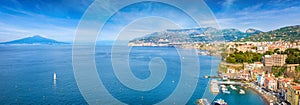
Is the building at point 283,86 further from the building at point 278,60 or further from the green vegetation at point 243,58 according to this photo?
the green vegetation at point 243,58

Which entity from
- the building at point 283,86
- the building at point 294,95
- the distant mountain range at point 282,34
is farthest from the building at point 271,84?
the distant mountain range at point 282,34

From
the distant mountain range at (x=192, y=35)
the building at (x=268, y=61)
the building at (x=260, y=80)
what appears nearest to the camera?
the distant mountain range at (x=192, y=35)

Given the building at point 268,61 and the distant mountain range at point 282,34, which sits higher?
the distant mountain range at point 282,34

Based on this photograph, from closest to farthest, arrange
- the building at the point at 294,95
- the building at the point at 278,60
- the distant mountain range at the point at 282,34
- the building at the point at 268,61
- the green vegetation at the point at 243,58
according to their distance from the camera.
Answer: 1. the building at the point at 294,95
2. the building at the point at 278,60
3. the building at the point at 268,61
4. the green vegetation at the point at 243,58
5. the distant mountain range at the point at 282,34

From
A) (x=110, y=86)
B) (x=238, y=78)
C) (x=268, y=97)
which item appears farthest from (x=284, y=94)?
(x=110, y=86)

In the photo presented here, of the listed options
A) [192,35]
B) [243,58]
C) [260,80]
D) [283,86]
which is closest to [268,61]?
[243,58]

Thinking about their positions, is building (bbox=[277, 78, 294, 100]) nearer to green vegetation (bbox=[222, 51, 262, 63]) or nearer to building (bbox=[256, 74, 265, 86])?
building (bbox=[256, 74, 265, 86])

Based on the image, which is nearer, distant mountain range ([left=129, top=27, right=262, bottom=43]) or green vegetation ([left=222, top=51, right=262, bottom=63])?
distant mountain range ([left=129, top=27, right=262, bottom=43])

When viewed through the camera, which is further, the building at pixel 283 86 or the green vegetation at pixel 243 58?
the green vegetation at pixel 243 58

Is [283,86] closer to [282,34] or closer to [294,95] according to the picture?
[294,95]

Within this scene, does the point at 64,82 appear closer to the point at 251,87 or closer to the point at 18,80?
the point at 18,80

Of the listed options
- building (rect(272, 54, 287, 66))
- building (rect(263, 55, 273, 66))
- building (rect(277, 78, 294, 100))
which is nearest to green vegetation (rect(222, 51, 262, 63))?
building (rect(263, 55, 273, 66))
